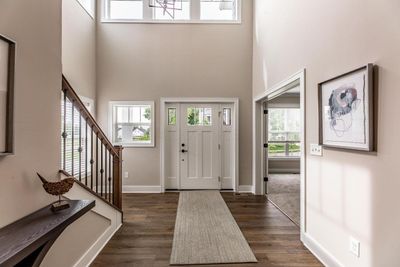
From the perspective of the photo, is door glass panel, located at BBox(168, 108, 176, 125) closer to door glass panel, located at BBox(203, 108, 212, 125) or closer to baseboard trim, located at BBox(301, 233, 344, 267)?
door glass panel, located at BBox(203, 108, 212, 125)

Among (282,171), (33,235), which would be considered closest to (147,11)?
(33,235)

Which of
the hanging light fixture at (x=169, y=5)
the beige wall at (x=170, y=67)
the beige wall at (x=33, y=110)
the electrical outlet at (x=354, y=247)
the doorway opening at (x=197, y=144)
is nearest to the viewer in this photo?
the beige wall at (x=33, y=110)

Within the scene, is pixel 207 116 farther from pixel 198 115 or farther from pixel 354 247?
pixel 354 247

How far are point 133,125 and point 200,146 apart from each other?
159cm

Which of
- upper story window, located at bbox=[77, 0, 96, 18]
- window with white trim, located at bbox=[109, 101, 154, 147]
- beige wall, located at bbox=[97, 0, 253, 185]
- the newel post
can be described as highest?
upper story window, located at bbox=[77, 0, 96, 18]

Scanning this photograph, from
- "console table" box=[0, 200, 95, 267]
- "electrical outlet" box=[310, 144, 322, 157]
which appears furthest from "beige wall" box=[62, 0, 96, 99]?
"electrical outlet" box=[310, 144, 322, 157]

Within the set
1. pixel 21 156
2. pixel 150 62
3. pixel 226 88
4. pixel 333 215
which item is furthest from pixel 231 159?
pixel 21 156

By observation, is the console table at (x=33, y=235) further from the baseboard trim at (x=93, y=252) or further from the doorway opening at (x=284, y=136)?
the doorway opening at (x=284, y=136)

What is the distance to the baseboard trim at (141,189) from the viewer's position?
557cm

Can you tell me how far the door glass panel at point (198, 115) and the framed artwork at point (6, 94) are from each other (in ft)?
14.1

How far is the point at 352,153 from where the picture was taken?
2186 millimetres

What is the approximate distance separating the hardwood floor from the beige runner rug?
0.32 ft

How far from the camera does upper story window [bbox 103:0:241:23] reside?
555 cm

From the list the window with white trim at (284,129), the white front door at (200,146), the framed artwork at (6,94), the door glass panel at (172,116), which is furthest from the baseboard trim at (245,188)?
the framed artwork at (6,94)
